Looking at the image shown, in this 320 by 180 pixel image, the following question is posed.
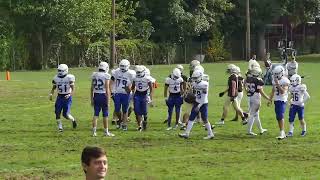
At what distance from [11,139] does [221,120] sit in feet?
21.1

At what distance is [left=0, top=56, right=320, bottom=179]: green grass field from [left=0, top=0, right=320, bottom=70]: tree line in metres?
33.8

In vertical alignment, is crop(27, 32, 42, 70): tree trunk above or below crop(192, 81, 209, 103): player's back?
above

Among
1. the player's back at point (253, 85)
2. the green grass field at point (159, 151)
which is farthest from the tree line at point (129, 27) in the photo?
the player's back at point (253, 85)

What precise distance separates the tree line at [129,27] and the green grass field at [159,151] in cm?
3379

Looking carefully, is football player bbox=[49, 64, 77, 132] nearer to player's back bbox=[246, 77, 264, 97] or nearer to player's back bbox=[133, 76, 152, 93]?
player's back bbox=[133, 76, 152, 93]

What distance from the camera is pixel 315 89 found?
1303 inches

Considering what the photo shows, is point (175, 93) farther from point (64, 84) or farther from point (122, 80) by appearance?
point (64, 84)

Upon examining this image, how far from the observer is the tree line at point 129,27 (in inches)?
2217

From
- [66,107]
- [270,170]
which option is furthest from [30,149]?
[270,170]

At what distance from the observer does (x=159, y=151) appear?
50.3ft

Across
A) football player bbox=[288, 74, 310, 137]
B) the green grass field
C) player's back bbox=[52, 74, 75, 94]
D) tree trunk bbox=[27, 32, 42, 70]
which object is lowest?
the green grass field

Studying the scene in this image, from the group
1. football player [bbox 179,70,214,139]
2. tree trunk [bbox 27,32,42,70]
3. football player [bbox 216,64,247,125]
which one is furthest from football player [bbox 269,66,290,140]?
tree trunk [bbox 27,32,42,70]

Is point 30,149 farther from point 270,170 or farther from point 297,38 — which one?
point 297,38

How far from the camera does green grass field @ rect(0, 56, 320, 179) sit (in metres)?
12.9
